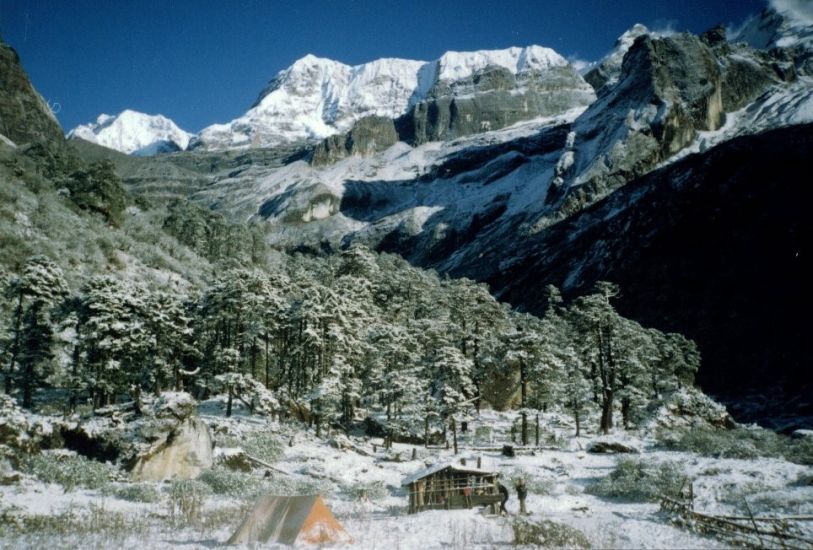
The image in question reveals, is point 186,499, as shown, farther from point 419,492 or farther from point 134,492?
point 419,492

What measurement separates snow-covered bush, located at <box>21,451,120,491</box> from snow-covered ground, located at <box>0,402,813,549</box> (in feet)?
1.99

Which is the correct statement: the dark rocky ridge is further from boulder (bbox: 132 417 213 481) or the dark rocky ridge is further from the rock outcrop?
boulder (bbox: 132 417 213 481)

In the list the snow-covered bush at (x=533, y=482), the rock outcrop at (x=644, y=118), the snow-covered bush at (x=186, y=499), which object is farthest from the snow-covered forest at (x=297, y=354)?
the rock outcrop at (x=644, y=118)

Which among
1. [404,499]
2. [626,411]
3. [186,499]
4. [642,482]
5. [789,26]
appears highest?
[789,26]

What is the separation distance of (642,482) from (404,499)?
12.9 m

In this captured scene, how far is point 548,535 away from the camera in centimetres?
1791

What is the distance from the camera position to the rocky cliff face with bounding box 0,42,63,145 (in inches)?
4727

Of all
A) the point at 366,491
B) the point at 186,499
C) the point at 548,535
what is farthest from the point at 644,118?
the point at 186,499

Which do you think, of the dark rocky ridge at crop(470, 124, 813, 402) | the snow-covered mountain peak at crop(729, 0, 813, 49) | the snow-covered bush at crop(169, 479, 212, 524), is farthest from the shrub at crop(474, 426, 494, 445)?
the snow-covered mountain peak at crop(729, 0, 813, 49)

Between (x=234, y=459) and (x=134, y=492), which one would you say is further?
(x=234, y=459)

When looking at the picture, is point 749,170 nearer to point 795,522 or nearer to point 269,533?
point 795,522

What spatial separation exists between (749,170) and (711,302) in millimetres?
31017

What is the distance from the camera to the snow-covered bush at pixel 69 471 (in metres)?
22.6

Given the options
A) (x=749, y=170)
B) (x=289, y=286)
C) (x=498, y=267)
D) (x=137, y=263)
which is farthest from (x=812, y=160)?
(x=137, y=263)
